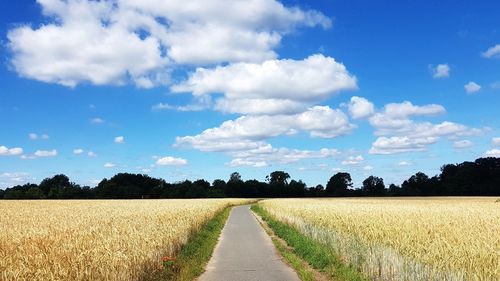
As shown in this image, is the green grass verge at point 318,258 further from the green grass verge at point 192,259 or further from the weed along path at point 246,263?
the green grass verge at point 192,259

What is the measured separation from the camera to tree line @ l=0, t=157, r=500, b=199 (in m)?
142

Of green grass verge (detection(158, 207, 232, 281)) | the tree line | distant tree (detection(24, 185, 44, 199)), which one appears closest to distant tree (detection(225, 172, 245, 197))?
the tree line

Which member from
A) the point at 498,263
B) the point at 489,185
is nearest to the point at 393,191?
the point at 489,185

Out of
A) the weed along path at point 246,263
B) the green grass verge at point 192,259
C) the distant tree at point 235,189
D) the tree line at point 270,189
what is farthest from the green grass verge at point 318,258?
the distant tree at point 235,189

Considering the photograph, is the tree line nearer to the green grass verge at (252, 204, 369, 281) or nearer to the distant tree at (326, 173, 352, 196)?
the distant tree at (326, 173, 352, 196)

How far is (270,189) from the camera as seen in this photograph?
181625 mm

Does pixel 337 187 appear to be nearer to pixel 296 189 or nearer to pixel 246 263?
pixel 296 189

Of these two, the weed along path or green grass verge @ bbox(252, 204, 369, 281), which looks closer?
green grass verge @ bbox(252, 204, 369, 281)

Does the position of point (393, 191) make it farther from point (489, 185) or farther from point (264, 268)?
point (264, 268)

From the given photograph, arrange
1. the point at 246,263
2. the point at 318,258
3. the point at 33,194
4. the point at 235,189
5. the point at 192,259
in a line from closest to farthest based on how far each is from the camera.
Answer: the point at 246,263, the point at 318,258, the point at 192,259, the point at 33,194, the point at 235,189

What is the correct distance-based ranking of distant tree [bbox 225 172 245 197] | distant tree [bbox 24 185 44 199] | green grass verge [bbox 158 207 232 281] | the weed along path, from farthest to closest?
distant tree [bbox 225 172 245 197] → distant tree [bbox 24 185 44 199] → the weed along path → green grass verge [bbox 158 207 232 281]

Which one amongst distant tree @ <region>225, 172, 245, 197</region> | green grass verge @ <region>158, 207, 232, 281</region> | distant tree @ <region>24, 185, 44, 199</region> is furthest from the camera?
distant tree @ <region>225, 172, 245, 197</region>

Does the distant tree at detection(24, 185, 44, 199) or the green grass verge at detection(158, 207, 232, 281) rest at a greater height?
the distant tree at detection(24, 185, 44, 199)

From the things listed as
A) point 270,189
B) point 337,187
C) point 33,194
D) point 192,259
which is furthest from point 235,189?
point 192,259
